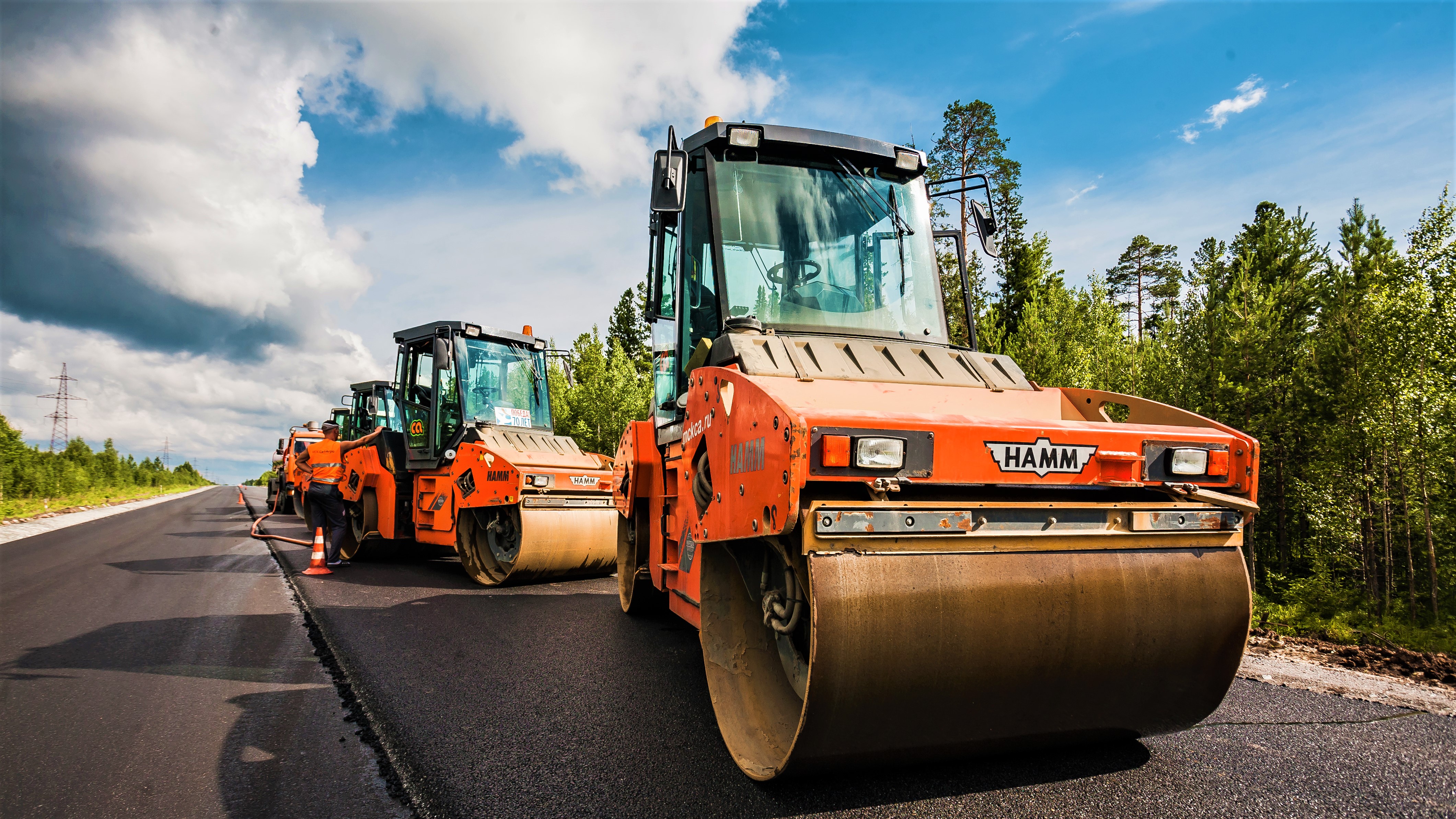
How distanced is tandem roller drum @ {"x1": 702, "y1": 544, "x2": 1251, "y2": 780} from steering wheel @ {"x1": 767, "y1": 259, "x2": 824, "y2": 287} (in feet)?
6.49

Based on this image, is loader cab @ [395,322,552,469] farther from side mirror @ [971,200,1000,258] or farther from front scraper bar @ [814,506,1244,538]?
front scraper bar @ [814,506,1244,538]

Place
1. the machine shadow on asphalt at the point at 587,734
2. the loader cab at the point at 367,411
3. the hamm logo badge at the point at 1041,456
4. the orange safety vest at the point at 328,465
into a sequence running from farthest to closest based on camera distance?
1. the loader cab at the point at 367,411
2. the orange safety vest at the point at 328,465
3. the machine shadow on asphalt at the point at 587,734
4. the hamm logo badge at the point at 1041,456

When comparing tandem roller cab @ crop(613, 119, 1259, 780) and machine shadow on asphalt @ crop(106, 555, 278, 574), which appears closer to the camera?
tandem roller cab @ crop(613, 119, 1259, 780)

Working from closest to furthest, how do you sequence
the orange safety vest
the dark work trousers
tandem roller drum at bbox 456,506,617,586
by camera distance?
tandem roller drum at bbox 456,506,617,586, the dark work trousers, the orange safety vest

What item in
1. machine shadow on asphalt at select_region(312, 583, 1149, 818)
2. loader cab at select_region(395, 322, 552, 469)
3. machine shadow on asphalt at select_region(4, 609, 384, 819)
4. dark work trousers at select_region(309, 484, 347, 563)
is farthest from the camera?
dark work trousers at select_region(309, 484, 347, 563)

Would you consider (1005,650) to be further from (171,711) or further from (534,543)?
(534,543)

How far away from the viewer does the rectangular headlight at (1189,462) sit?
8.70 ft

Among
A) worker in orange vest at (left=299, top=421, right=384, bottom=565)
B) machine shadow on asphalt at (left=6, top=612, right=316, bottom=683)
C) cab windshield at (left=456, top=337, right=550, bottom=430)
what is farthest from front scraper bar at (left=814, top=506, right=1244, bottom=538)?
worker in orange vest at (left=299, top=421, right=384, bottom=565)

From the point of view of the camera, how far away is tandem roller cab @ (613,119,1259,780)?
89.2 inches

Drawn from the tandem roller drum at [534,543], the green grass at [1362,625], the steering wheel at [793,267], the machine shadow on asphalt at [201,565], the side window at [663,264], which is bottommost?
the green grass at [1362,625]

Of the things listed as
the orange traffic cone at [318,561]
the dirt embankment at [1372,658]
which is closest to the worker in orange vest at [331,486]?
the orange traffic cone at [318,561]

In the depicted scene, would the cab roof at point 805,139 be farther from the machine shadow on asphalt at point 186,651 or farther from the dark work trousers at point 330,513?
the dark work trousers at point 330,513

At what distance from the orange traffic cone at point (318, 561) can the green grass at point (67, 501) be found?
1694 cm

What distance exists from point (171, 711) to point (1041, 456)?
432cm
